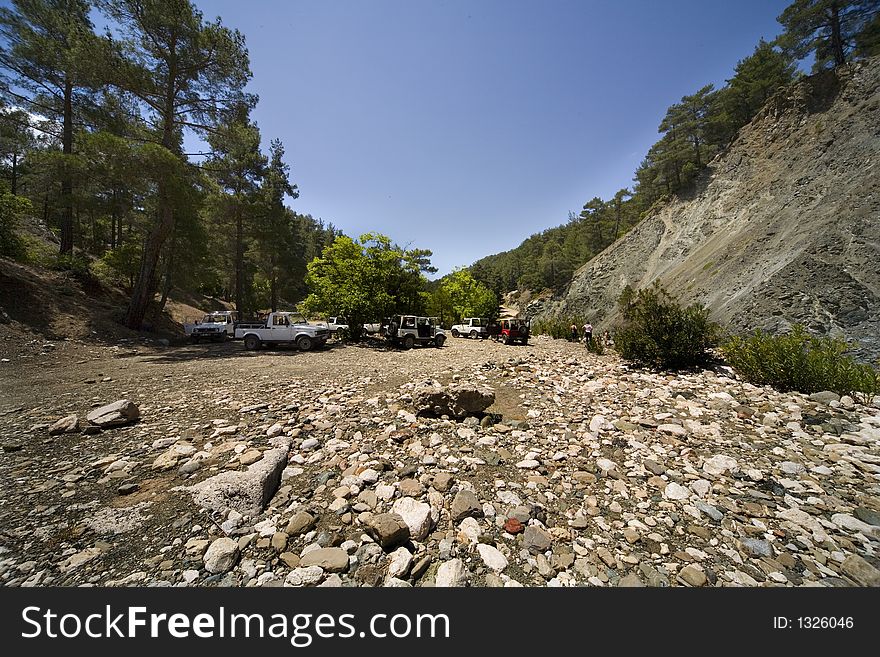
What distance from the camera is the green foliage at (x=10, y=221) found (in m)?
11.6

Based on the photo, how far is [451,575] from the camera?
87.2 inches

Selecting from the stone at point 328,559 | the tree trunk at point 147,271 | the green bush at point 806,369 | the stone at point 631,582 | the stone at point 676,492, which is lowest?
the stone at point 631,582

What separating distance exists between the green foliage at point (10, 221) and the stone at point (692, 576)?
22.4 m

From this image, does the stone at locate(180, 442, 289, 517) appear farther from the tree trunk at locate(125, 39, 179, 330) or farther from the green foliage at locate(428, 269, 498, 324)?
the green foliage at locate(428, 269, 498, 324)

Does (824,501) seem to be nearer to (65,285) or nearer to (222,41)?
(222,41)

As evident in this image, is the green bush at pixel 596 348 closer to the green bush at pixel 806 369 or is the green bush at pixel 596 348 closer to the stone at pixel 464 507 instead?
the green bush at pixel 806 369

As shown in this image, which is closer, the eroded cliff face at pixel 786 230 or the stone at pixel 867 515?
the stone at pixel 867 515

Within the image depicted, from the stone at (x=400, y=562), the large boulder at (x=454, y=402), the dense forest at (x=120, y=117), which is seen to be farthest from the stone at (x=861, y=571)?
the dense forest at (x=120, y=117)

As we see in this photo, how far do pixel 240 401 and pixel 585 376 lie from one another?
8768mm

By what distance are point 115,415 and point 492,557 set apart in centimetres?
595

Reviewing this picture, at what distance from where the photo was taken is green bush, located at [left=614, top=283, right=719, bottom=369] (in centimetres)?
878

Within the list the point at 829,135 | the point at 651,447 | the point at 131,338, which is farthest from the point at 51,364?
the point at 829,135

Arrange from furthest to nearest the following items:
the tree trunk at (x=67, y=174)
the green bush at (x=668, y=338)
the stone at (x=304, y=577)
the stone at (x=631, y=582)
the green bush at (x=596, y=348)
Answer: the green bush at (x=596, y=348) < the tree trunk at (x=67, y=174) < the green bush at (x=668, y=338) < the stone at (x=631, y=582) < the stone at (x=304, y=577)

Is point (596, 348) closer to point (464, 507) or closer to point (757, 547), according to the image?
point (757, 547)
